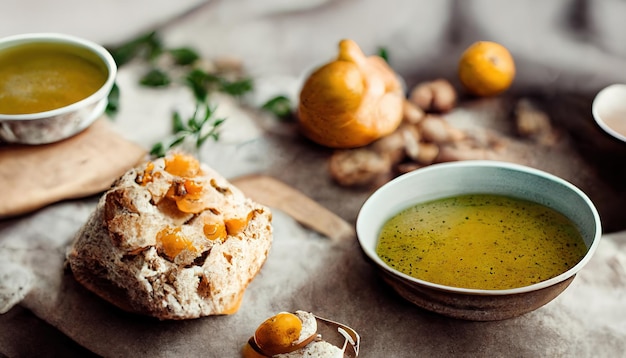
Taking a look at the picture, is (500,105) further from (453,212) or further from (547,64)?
(453,212)

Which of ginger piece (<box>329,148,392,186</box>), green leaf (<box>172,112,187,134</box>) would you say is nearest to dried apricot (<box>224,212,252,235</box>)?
ginger piece (<box>329,148,392,186</box>)

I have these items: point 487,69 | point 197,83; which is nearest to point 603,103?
point 487,69

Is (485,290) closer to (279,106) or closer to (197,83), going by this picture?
(279,106)

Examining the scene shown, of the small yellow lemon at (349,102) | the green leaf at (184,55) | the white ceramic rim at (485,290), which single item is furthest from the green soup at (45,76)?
the white ceramic rim at (485,290)

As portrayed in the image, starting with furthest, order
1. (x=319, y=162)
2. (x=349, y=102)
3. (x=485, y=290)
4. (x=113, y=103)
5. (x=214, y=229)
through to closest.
Result: (x=113, y=103) → (x=319, y=162) → (x=349, y=102) → (x=214, y=229) → (x=485, y=290)

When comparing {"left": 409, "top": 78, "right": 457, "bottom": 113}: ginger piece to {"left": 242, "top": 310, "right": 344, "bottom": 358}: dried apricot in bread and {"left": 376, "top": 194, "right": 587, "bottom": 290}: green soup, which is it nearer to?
{"left": 376, "top": 194, "right": 587, "bottom": 290}: green soup
